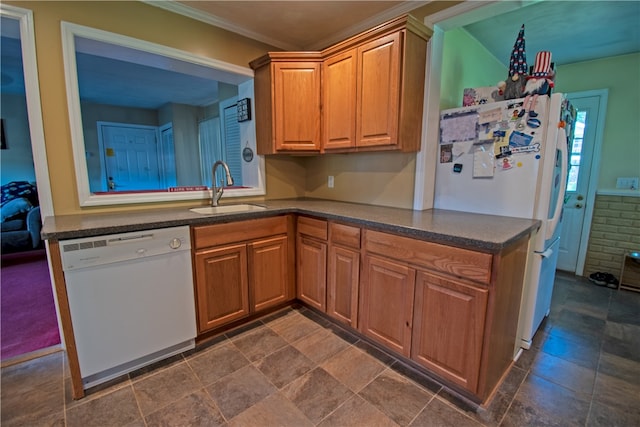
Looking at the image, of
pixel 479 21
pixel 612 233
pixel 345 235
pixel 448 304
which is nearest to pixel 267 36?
pixel 479 21

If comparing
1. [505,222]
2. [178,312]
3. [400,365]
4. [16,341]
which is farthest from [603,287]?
[16,341]

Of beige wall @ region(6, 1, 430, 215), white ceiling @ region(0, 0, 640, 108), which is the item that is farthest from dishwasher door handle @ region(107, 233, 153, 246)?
white ceiling @ region(0, 0, 640, 108)

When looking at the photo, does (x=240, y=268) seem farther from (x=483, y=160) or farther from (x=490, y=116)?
(x=490, y=116)

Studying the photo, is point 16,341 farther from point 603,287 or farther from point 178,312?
point 603,287

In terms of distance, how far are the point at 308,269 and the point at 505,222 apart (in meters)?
1.42

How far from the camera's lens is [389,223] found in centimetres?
169

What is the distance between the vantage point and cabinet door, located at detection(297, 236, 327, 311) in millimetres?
2207

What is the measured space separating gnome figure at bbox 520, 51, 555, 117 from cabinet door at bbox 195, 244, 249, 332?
6.74 ft

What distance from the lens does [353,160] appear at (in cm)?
267

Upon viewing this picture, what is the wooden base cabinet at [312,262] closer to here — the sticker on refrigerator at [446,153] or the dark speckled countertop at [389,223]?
the dark speckled countertop at [389,223]

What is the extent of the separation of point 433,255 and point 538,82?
1.25 meters

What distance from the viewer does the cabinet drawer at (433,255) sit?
1.34 meters

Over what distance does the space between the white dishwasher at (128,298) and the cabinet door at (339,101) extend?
1352mm

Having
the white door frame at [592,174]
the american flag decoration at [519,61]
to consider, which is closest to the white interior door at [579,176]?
the white door frame at [592,174]
